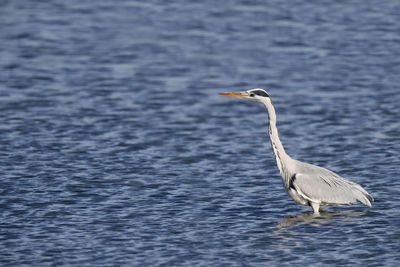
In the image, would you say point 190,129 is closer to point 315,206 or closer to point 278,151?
point 278,151

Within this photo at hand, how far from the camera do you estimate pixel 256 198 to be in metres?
16.2

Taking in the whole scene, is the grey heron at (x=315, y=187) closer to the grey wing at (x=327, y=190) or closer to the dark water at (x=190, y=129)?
the grey wing at (x=327, y=190)

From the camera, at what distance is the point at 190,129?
20641mm

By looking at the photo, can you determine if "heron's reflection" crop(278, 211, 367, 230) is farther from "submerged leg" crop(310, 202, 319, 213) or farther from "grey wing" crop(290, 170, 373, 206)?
"grey wing" crop(290, 170, 373, 206)

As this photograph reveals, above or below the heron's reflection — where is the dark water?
above

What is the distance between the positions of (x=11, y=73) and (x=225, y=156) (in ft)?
27.4

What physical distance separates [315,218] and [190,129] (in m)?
6.00

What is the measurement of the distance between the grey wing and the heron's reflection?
0.24m

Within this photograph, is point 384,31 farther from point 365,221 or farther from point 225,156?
point 365,221

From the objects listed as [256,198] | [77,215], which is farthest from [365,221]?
[77,215]

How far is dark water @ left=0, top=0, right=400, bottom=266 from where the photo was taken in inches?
Result: 554

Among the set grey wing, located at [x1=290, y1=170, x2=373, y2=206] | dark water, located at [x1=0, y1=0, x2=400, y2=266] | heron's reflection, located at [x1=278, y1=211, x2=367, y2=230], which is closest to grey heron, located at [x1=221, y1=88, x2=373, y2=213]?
grey wing, located at [x1=290, y1=170, x2=373, y2=206]

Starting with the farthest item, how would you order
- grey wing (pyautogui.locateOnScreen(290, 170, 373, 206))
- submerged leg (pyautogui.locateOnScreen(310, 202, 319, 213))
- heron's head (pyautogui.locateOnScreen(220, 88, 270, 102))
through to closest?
1. heron's head (pyautogui.locateOnScreen(220, 88, 270, 102))
2. submerged leg (pyautogui.locateOnScreen(310, 202, 319, 213))
3. grey wing (pyautogui.locateOnScreen(290, 170, 373, 206))

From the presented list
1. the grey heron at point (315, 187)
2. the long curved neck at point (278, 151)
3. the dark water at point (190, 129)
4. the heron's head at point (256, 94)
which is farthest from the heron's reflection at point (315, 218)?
the heron's head at point (256, 94)
